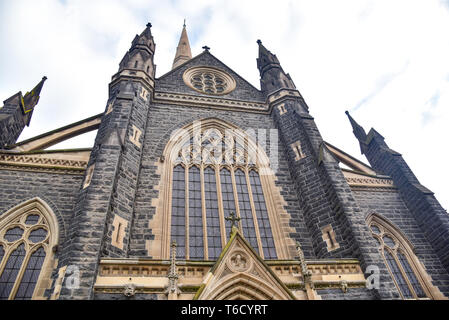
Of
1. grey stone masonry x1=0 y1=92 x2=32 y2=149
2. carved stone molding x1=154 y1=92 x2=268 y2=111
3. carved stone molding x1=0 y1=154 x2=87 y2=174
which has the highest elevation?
carved stone molding x1=154 y1=92 x2=268 y2=111

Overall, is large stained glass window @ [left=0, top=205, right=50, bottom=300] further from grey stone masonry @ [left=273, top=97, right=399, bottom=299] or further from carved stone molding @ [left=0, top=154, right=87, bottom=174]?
grey stone masonry @ [left=273, top=97, right=399, bottom=299]

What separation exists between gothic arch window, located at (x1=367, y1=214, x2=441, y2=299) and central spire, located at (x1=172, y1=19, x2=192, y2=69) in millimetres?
25286

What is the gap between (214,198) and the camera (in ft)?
34.6

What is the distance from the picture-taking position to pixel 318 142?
38.1ft

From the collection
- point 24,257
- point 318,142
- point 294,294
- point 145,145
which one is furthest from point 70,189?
point 318,142

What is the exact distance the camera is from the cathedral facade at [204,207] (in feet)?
23.4

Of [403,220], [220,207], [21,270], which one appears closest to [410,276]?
[403,220]

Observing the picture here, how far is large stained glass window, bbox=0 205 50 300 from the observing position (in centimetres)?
741

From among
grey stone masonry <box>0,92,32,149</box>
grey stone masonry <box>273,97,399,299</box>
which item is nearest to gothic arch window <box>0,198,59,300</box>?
grey stone masonry <box>0,92,32,149</box>

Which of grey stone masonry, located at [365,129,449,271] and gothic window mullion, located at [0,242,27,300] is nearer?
gothic window mullion, located at [0,242,27,300]

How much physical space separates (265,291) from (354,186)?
7.26 m

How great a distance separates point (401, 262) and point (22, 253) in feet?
40.3

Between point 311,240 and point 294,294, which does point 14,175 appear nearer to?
point 294,294

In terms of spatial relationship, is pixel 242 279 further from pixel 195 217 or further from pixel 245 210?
pixel 245 210
